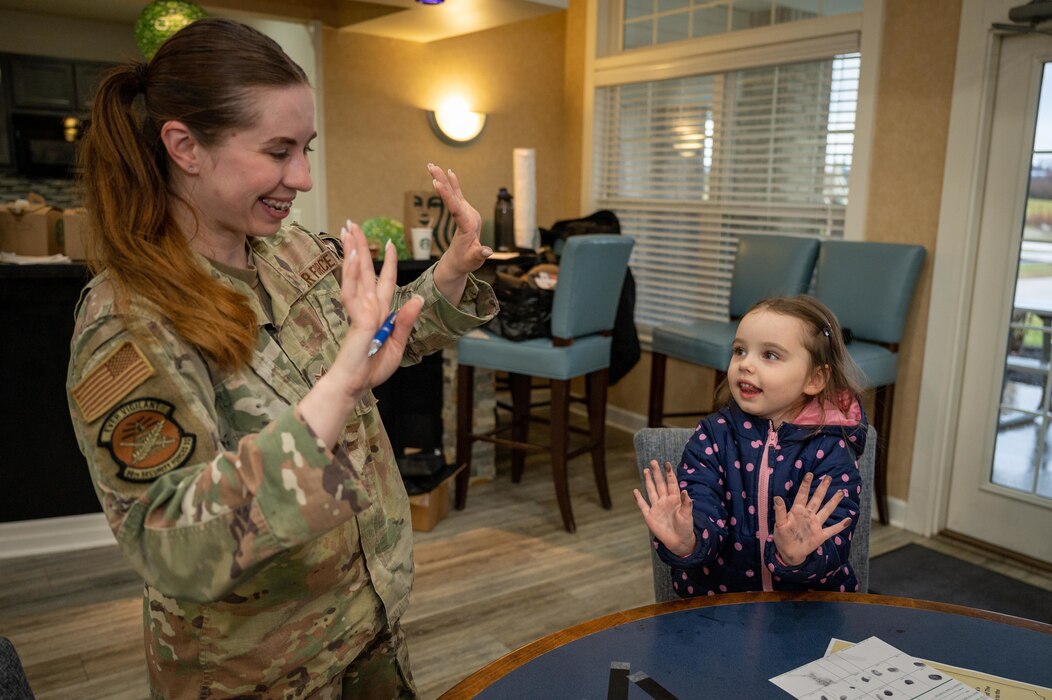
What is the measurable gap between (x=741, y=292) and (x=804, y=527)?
258 centimetres

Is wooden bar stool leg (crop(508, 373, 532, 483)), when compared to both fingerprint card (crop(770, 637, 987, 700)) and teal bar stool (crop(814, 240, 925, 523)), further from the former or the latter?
fingerprint card (crop(770, 637, 987, 700))

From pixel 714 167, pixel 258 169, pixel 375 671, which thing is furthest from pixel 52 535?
pixel 714 167

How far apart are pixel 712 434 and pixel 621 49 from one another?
12.0ft

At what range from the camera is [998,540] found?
3.17m

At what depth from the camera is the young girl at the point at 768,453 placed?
53.3 inches

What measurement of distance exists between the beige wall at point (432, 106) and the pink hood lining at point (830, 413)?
3.37 m

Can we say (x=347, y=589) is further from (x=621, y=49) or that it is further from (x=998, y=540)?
(x=621, y=49)

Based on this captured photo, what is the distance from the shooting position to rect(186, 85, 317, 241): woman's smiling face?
0.98 metres

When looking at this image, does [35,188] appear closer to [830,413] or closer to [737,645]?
[830,413]

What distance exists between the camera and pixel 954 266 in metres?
3.11

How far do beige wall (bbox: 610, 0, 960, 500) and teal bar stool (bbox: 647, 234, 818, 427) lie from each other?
0.31 metres

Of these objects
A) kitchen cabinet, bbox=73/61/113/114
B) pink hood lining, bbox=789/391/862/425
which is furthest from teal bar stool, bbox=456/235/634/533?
kitchen cabinet, bbox=73/61/113/114

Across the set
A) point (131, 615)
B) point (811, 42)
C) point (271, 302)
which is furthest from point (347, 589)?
point (811, 42)

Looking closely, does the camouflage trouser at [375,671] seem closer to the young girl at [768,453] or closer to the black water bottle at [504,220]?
the young girl at [768,453]
